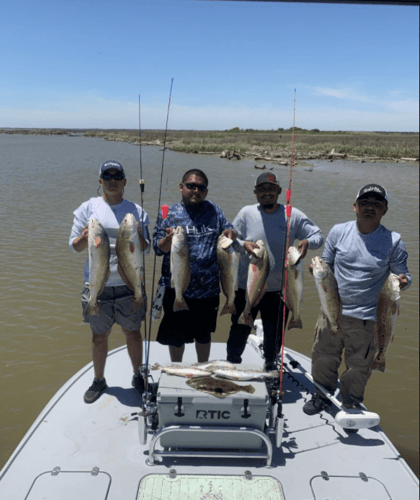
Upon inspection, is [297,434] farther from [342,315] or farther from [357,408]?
[342,315]

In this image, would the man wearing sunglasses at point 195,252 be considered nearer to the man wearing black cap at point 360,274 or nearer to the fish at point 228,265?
the fish at point 228,265

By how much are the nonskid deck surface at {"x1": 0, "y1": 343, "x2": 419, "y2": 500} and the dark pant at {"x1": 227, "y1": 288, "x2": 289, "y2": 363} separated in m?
0.74

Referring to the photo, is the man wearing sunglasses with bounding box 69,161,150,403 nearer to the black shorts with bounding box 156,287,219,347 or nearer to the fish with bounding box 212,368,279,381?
the black shorts with bounding box 156,287,219,347

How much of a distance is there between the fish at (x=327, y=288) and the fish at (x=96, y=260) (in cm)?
189

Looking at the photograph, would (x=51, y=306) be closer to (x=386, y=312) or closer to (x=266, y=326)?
(x=266, y=326)

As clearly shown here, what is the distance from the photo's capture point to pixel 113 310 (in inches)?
159

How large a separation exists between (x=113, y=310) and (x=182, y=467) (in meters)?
1.58

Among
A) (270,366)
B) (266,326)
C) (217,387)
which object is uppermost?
(266,326)

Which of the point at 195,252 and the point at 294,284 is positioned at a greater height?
the point at 195,252

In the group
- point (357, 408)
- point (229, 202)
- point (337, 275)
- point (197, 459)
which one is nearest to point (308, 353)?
point (357, 408)

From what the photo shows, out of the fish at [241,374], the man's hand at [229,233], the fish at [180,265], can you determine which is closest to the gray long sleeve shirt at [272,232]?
the man's hand at [229,233]

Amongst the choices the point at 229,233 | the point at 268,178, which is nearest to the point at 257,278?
the point at 229,233

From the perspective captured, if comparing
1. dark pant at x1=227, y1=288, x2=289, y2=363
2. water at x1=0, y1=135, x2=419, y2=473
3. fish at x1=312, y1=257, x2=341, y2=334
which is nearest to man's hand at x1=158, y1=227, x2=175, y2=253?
dark pant at x1=227, y1=288, x2=289, y2=363

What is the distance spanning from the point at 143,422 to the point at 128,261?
1369 mm
